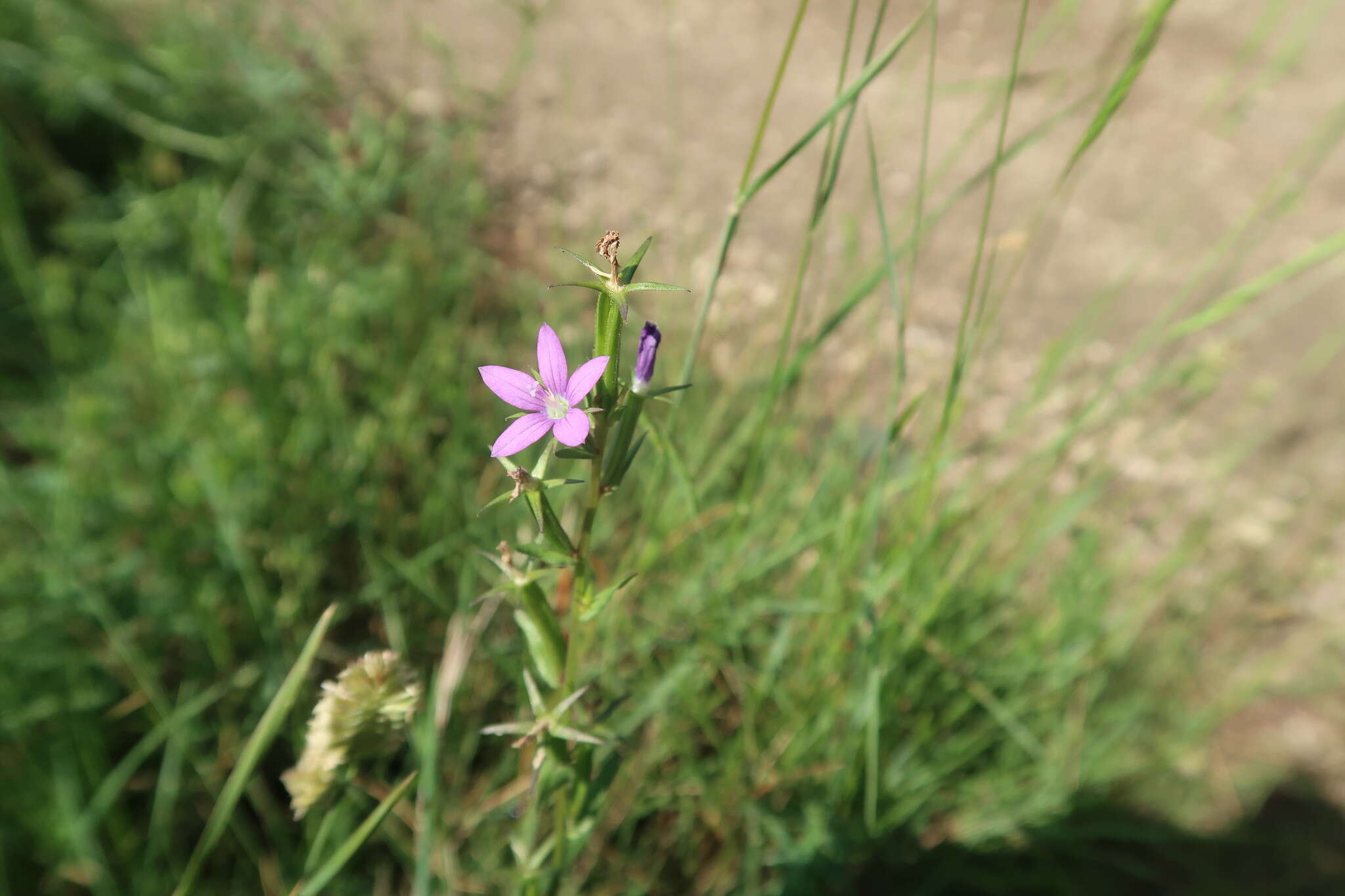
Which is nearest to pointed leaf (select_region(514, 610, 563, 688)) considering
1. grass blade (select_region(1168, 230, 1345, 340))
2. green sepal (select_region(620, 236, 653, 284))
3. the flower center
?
the flower center

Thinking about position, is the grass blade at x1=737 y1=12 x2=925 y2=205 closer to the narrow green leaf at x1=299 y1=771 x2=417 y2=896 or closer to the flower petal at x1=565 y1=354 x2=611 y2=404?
the flower petal at x1=565 y1=354 x2=611 y2=404

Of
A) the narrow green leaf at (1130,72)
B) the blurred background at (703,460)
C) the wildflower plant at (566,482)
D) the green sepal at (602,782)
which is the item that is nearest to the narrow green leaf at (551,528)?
the wildflower plant at (566,482)

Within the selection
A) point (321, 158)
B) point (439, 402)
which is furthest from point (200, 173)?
point (439, 402)

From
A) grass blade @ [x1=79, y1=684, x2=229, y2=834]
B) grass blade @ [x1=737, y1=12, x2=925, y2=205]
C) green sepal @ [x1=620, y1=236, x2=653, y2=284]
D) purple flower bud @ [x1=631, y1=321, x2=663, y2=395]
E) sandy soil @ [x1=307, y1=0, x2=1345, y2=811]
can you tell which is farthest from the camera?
sandy soil @ [x1=307, y1=0, x2=1345, y2=811]

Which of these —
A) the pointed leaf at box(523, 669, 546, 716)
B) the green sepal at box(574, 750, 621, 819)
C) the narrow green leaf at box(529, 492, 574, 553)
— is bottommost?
the green sepal at box(574, 750, 621, 819)

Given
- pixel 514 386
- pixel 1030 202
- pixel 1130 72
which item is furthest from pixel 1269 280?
pixel 1030 202

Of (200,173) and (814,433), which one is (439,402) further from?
(200,173)

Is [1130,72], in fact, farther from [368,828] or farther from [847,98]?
[368,828]
